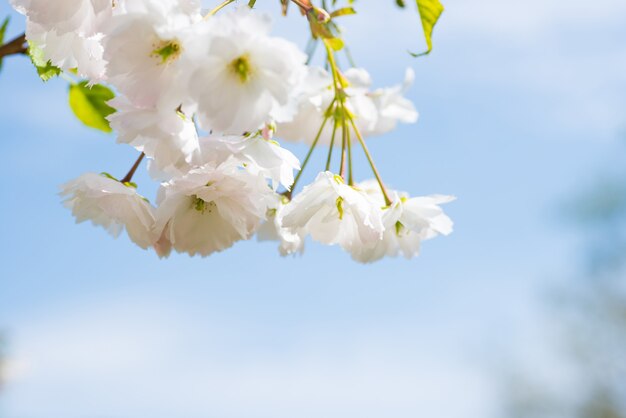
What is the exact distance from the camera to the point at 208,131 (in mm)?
724

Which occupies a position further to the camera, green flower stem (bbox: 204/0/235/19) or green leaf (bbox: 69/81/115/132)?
green leaf (bbox: 69/81/115/132)

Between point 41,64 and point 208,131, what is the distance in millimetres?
261

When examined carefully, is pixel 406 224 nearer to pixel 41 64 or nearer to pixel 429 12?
pixel 429 12

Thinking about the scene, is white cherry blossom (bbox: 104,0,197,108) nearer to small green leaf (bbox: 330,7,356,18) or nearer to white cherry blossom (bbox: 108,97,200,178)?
white cherry blossom (bbox: 108,97,200,178)

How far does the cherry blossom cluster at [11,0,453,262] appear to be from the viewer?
67 centimetres

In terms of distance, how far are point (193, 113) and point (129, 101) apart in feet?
0.21

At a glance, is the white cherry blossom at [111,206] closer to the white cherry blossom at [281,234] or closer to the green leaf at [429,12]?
the white cherry blossom at [281,234]

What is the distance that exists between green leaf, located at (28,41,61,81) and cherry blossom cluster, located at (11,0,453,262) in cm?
2

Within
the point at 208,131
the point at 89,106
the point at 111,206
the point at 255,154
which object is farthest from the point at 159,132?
the point at 89,106

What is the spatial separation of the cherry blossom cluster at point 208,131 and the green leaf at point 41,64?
0.02 m

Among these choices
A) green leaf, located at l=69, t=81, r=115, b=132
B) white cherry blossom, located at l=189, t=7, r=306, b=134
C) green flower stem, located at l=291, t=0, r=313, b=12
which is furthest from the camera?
green leaf, located at l=69, t=81, r=115, b=132

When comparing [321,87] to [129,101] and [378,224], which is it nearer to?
[378,224]

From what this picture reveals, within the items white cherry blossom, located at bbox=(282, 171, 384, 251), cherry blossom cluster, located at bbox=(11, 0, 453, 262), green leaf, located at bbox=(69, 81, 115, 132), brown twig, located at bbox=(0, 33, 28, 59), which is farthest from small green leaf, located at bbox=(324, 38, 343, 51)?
green leaf, located at bbox=(69, 81, 115, 132)

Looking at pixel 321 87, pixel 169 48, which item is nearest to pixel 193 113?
pixel 169 48
